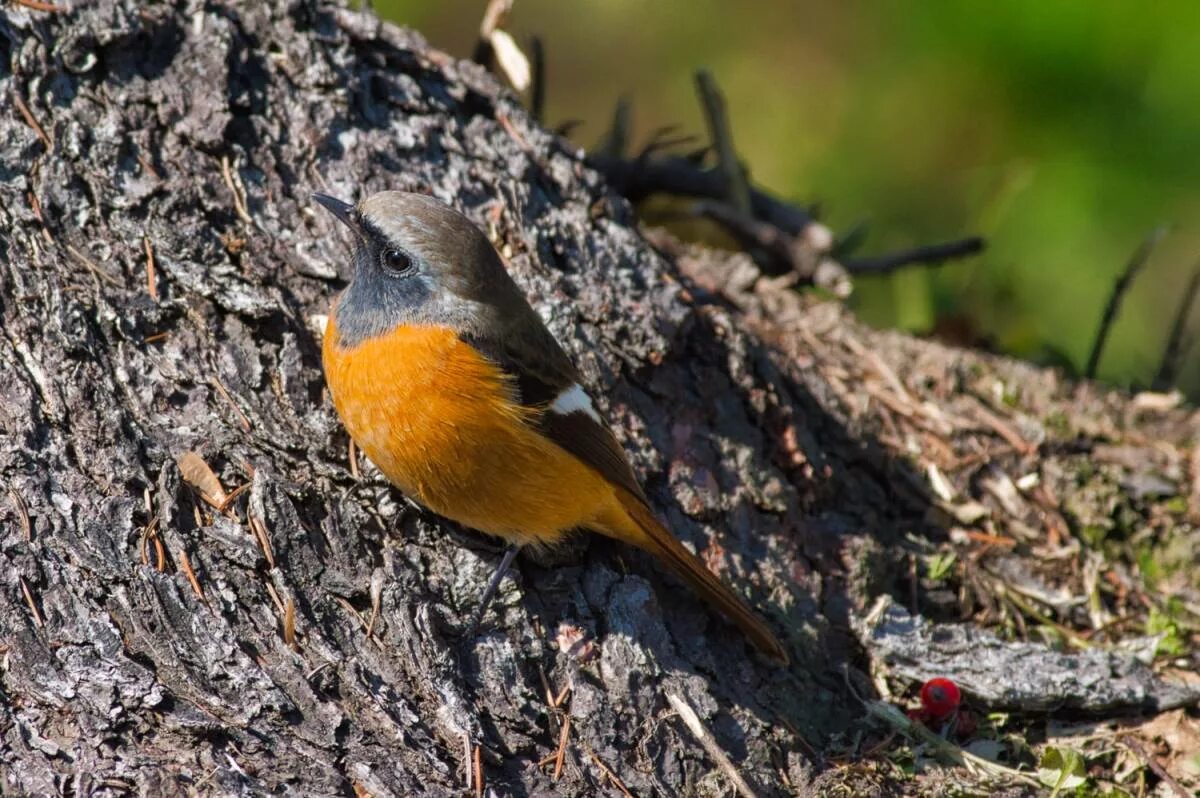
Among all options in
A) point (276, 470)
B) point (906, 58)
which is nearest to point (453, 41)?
point (906, 58)

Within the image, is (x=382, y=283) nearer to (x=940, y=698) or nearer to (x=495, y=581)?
(x=495, y=581)

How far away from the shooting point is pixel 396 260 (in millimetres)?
4246

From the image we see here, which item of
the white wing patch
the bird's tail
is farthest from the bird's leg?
the white wing patch

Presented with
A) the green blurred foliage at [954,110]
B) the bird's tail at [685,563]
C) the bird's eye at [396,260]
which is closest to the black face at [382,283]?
the bird's eye at [396,260]

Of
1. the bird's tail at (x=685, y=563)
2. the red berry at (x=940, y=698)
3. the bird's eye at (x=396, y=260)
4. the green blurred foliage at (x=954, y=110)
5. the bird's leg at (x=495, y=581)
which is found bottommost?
the bird's leg at (x=495, y=581)

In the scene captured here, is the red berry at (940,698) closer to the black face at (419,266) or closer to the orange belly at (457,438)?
the orange belly at (457,438)

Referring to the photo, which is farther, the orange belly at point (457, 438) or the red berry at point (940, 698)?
the red berry at point (940, 698)

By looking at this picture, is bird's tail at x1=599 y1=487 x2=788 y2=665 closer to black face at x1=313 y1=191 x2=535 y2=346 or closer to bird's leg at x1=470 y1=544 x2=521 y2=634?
bird's leg at x1=470 y1=544 x2=521 y2=634

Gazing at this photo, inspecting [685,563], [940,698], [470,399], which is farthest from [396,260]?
[940,698]

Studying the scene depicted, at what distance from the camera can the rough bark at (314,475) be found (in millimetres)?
3367

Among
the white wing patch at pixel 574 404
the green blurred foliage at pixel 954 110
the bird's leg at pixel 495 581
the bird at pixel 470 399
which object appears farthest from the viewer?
the green blurred foliage at pixel 954 110

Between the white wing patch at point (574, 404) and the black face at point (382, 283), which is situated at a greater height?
the black face at point (382, 283)

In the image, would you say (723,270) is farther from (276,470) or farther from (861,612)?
(276,470)

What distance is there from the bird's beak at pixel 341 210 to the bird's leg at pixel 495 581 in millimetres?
1275
